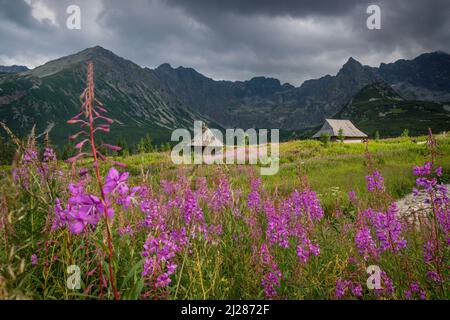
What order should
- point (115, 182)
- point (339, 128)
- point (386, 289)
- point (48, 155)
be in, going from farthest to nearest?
1. point (339, 128)
2. point (48, 155)
3. point (386, 289)
4. point (115, 182)

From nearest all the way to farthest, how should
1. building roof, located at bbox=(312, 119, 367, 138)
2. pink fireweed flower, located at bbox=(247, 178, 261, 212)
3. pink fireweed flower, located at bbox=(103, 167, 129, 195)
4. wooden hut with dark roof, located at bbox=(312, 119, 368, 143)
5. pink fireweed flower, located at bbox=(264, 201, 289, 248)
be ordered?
1. pink fireweed flower, located at bbox=(103, 167, 129, 195)
2. pink fireweed flower, located at bbox=(264, 201, 289, 248)
3. pink fireweed flower, located at bbox=(247, 178, 261, 212)
4. wooden hut with dark roof, located at bbox=(312, 119, 368, 143)
5. building roof, located at bbox=(312, 119, 367, 138)

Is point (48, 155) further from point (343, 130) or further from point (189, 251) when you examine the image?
point (343, 130)

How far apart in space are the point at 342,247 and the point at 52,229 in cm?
342

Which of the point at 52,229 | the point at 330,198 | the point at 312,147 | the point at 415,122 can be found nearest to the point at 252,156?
the point at 312,147

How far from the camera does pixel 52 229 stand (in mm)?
2719

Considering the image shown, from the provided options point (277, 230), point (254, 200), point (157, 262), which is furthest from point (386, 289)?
point (254, 200)

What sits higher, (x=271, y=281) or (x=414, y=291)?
(x=271, y=281)

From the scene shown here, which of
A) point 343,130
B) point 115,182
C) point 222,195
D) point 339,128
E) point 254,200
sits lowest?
point 254,200

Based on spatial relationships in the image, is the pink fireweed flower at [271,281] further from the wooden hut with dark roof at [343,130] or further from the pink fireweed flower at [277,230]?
the wooden hut with dark roof at [343,130]

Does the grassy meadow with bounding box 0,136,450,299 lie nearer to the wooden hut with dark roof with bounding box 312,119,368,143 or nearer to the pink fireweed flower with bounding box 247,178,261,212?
the pink fireweed flower with bounding box 247,178,261,212

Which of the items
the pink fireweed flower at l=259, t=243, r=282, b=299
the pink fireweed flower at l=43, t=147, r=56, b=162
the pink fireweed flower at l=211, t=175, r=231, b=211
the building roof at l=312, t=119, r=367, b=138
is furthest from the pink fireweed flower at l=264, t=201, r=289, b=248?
the building roof at l=312, t=119, r=367, b=138


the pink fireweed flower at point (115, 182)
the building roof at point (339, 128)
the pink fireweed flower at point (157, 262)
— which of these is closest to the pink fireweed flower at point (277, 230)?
the pink fireweed flower at point (157, 262)
